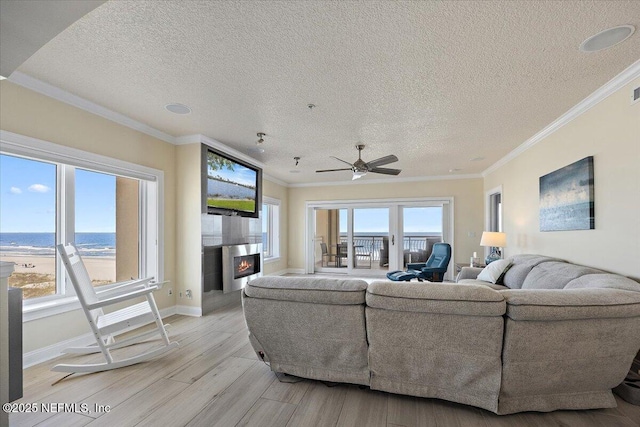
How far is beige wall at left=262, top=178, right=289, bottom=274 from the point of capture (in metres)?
6.91

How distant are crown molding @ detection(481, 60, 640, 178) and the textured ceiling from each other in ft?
0.23

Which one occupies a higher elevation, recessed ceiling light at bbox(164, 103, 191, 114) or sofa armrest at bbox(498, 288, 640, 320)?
recessed ceiling light at bbox(164, 103, 191, 114)

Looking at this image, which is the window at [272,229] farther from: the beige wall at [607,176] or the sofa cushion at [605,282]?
the sofa cushion at [605,282]

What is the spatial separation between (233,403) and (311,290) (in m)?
0.93

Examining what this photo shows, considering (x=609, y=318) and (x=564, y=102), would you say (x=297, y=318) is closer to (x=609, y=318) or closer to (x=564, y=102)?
(x=609, y=318)

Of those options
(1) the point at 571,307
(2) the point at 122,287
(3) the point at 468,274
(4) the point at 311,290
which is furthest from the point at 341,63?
(3) the point at 468,274

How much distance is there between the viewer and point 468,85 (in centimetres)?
256

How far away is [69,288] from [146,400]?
1.69m

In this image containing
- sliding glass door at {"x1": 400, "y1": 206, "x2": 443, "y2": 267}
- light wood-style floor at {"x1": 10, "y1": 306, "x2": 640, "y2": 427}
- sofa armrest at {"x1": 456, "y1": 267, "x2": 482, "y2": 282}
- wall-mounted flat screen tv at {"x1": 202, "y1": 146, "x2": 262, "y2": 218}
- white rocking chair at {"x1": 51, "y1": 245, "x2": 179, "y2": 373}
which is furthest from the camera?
sliding glass door at {"x1": 400, "y1": 206, "x2": 443, "y2": 267}

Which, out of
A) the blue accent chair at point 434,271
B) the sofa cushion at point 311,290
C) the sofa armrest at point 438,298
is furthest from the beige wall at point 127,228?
the blue accent chair at point 434,271

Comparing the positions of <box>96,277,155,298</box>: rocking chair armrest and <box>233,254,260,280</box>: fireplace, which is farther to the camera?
<box>233,254,260,280</box>: fireplace

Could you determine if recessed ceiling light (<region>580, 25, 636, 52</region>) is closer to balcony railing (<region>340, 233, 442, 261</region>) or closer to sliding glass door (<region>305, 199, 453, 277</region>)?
sliding glass door (<region>305, 199, 453, 277</region>)

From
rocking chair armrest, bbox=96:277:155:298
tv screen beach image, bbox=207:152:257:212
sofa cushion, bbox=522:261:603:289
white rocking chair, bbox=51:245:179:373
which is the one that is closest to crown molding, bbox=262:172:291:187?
tv screen beach image, bbox=207:152:257:212

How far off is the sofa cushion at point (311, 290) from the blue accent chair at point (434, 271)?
3089 millimetres
